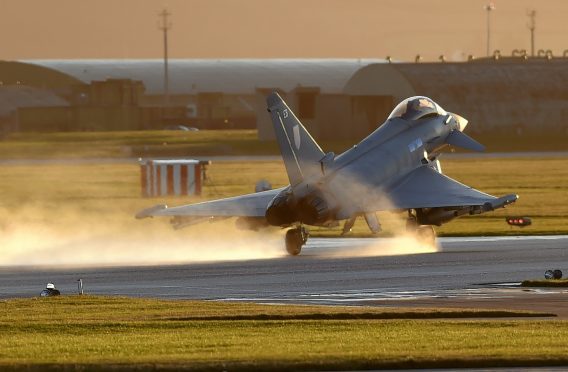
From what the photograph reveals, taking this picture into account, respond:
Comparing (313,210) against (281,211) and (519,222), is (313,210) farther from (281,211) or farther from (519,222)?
(519,222)

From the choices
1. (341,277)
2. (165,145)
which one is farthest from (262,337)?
(165,145)

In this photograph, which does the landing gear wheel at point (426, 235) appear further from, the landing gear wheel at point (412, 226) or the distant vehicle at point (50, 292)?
the distant vehicle at point (50, 292)

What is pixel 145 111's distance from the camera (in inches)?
7810

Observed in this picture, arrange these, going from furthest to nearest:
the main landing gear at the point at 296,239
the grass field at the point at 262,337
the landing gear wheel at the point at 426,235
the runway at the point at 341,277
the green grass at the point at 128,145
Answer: the green grass at the point at 128,145
the landing gear wheel at the point at 426,235
the main landing gear at the point at 296,239
the runway at the point at 341,277
the grass field at the point at 262,337

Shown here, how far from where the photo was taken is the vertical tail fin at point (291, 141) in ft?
141

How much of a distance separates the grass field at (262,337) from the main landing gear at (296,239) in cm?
1459

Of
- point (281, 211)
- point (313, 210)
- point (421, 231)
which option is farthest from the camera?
point (421, 231)

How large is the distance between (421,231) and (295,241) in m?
4.51

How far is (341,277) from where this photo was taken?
1533 inches

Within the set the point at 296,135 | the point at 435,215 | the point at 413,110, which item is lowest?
the point at 435,215

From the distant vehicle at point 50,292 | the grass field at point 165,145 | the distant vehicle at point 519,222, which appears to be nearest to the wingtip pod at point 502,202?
the distant vehicle at point 519,222

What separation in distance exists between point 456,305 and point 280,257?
1480 centimetres

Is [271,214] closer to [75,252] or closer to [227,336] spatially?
[75,252]

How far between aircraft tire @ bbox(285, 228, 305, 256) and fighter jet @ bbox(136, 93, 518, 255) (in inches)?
1.1
